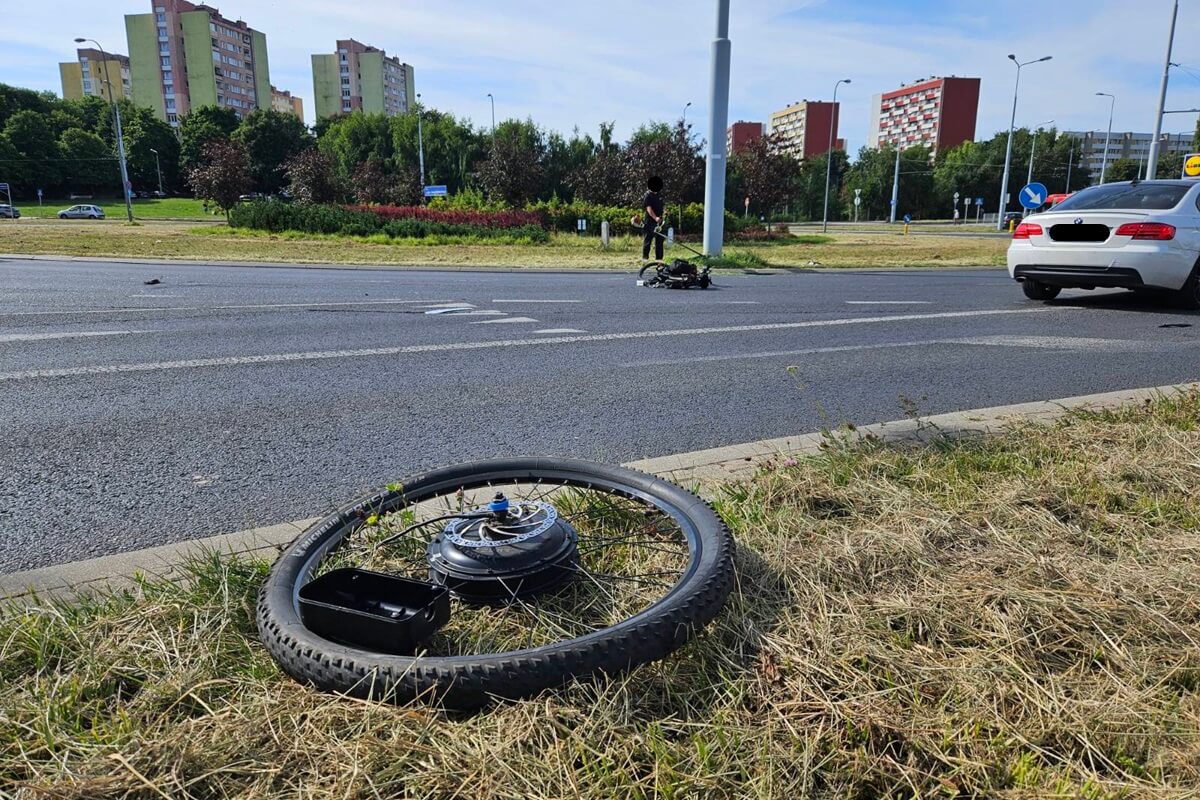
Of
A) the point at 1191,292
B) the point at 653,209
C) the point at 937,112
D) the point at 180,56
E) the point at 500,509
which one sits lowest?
the point at 500,509

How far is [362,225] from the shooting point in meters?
29.9

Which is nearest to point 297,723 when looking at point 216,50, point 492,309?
point 492,309

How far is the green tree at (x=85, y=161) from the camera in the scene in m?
90.6

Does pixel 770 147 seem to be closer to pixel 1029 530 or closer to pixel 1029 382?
pixel 1029 382

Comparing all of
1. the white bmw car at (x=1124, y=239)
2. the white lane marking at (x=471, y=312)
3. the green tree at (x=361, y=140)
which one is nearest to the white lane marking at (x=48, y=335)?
the white lane marking at (x=471, y=312)

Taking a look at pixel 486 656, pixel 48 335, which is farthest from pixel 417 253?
pixel 486 656

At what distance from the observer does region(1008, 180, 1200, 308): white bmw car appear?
8.68m

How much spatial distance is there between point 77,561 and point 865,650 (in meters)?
2.61

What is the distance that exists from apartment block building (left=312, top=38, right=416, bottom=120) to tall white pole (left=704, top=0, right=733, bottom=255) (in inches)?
5534

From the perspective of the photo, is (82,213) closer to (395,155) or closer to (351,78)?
(395,155)

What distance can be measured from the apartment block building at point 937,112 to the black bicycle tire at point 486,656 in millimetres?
129660

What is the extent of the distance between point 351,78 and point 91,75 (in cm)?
4559

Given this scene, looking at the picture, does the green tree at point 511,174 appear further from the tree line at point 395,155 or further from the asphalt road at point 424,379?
the asphalt road at point 424,379

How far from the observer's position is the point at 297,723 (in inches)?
68.6
